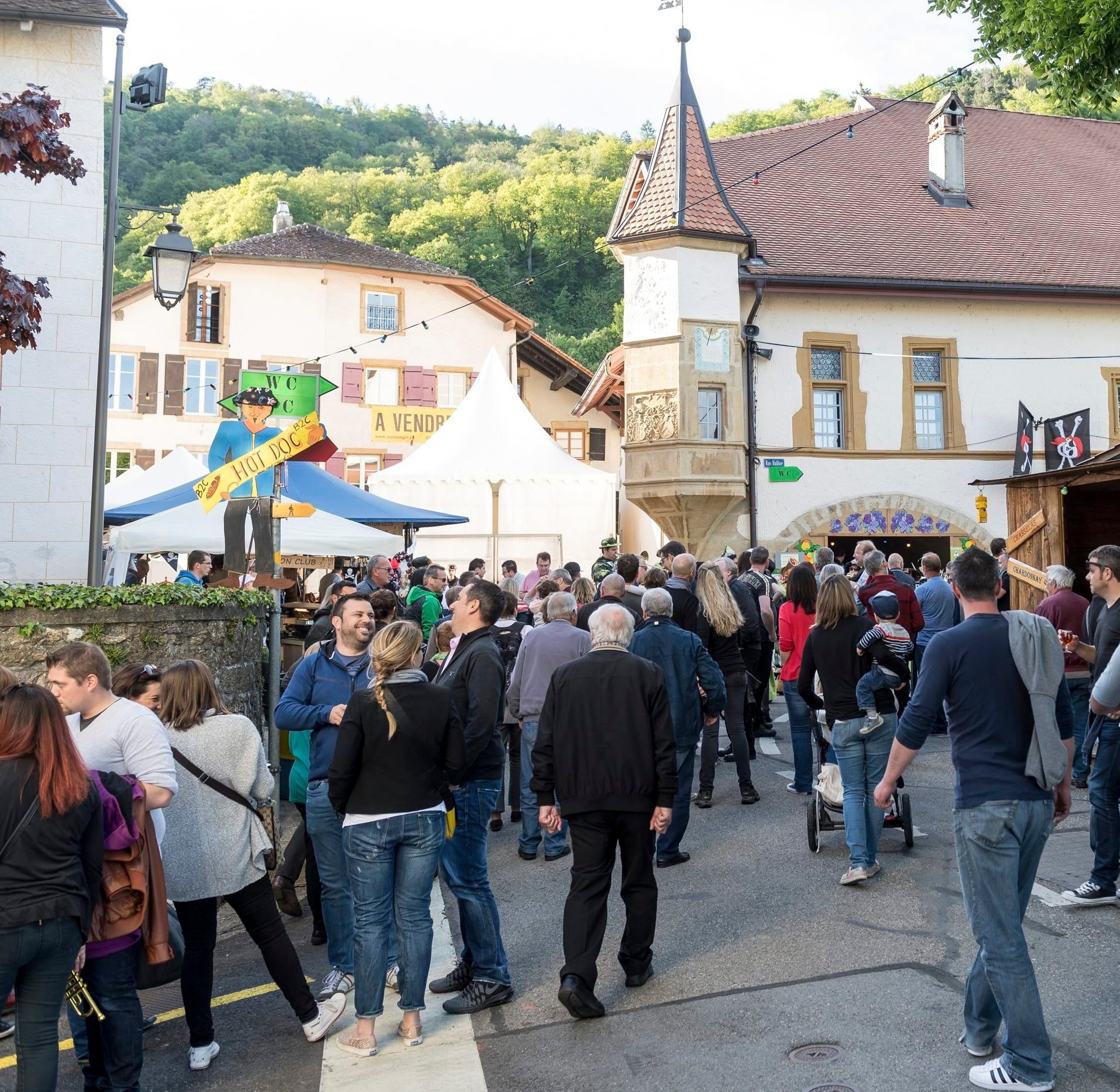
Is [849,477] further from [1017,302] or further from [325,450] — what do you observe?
[325,450]

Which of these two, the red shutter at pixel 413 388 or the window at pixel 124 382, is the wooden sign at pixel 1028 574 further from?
the window at pixel 124 382

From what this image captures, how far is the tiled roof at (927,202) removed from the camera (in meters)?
24.7

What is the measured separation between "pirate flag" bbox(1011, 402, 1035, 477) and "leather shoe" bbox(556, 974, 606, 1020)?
20.8 meters

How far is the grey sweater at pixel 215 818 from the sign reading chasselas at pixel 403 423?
96.4 ft

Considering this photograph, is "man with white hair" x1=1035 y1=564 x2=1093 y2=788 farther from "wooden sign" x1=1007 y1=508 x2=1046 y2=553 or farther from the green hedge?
"wooden sign" x1=1007 y1=508 x2=1046 y2=553

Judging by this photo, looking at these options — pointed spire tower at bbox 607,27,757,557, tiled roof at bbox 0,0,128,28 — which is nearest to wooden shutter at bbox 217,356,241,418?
pointed spire tower at bbox 607,27,757,557

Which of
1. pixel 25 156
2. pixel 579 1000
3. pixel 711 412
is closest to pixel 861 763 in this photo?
pixel 579 1000

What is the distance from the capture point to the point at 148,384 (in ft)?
109

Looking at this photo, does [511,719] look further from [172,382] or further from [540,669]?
[172,382]

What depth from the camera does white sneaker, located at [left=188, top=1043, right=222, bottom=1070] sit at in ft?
16.2

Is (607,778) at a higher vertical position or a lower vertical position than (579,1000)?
higher

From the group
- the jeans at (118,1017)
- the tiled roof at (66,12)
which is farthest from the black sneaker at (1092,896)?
the tiled roof at (66,12)

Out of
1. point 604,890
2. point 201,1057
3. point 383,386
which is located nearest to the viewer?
point 201,1057

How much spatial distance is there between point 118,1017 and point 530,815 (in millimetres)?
4343
